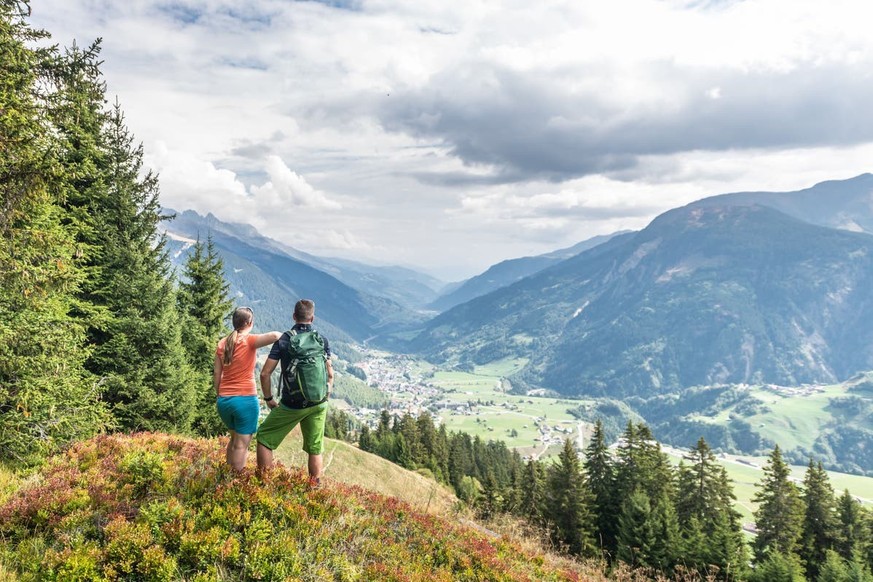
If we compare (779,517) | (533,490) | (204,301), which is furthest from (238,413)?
(779,517)

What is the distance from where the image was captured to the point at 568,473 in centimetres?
3778

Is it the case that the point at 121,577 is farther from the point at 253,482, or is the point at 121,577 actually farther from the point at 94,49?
the point at 94,49

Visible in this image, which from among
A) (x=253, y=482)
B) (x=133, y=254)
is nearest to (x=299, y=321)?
(x=253, y=482)

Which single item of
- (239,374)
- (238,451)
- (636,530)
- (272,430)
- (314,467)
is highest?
(239,374)

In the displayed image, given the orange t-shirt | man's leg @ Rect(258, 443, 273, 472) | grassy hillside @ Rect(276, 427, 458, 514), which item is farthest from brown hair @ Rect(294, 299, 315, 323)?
grassy hillside @ Rect(276, 427, 458, 514)

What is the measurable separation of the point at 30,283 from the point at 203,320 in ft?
66.9

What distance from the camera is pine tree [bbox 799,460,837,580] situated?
34375mm

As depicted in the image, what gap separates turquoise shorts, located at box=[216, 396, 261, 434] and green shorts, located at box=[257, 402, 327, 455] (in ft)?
0.77

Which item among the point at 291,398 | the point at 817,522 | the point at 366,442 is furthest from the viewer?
the point at 366,442

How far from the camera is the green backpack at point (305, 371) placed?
27.0ft

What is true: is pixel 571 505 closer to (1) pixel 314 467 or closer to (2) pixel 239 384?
(1) pixel 314 467

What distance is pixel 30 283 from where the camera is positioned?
386 inches

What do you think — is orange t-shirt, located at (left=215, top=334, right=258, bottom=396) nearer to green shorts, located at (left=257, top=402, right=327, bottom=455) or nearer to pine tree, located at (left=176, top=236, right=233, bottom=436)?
green shorts, located at (left=257, top=402, right=327, bottom=455)

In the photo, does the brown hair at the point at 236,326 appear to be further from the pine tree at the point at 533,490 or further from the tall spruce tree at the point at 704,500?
the pine tree at the point at 533,490
